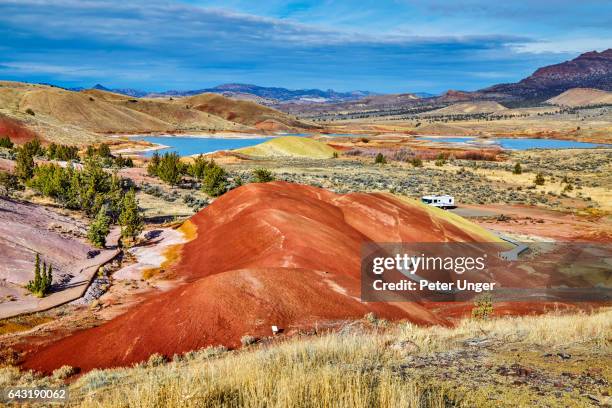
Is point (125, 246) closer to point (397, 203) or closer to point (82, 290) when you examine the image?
point (82, 290)

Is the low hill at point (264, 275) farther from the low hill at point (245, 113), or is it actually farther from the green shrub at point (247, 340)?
the low hill at point (245, 113)

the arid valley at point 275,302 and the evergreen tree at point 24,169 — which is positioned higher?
the evergreen tree at point 24,169

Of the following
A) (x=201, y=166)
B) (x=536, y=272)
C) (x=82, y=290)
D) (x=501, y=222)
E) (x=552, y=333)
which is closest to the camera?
(x=552, y=333)

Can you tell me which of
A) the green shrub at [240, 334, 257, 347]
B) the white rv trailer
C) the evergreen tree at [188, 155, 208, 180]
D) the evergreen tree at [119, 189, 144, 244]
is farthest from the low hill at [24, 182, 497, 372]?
the evergreen tree at [188, 155, 208, 180]

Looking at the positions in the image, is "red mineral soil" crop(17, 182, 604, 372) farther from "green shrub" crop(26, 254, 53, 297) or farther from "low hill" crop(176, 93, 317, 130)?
"low hill" crop(176, 93, 317, 130)

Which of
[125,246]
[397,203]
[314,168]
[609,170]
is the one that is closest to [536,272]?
[397,203]

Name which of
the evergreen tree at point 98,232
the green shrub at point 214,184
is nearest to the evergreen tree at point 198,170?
the green shrub at point 214,184
